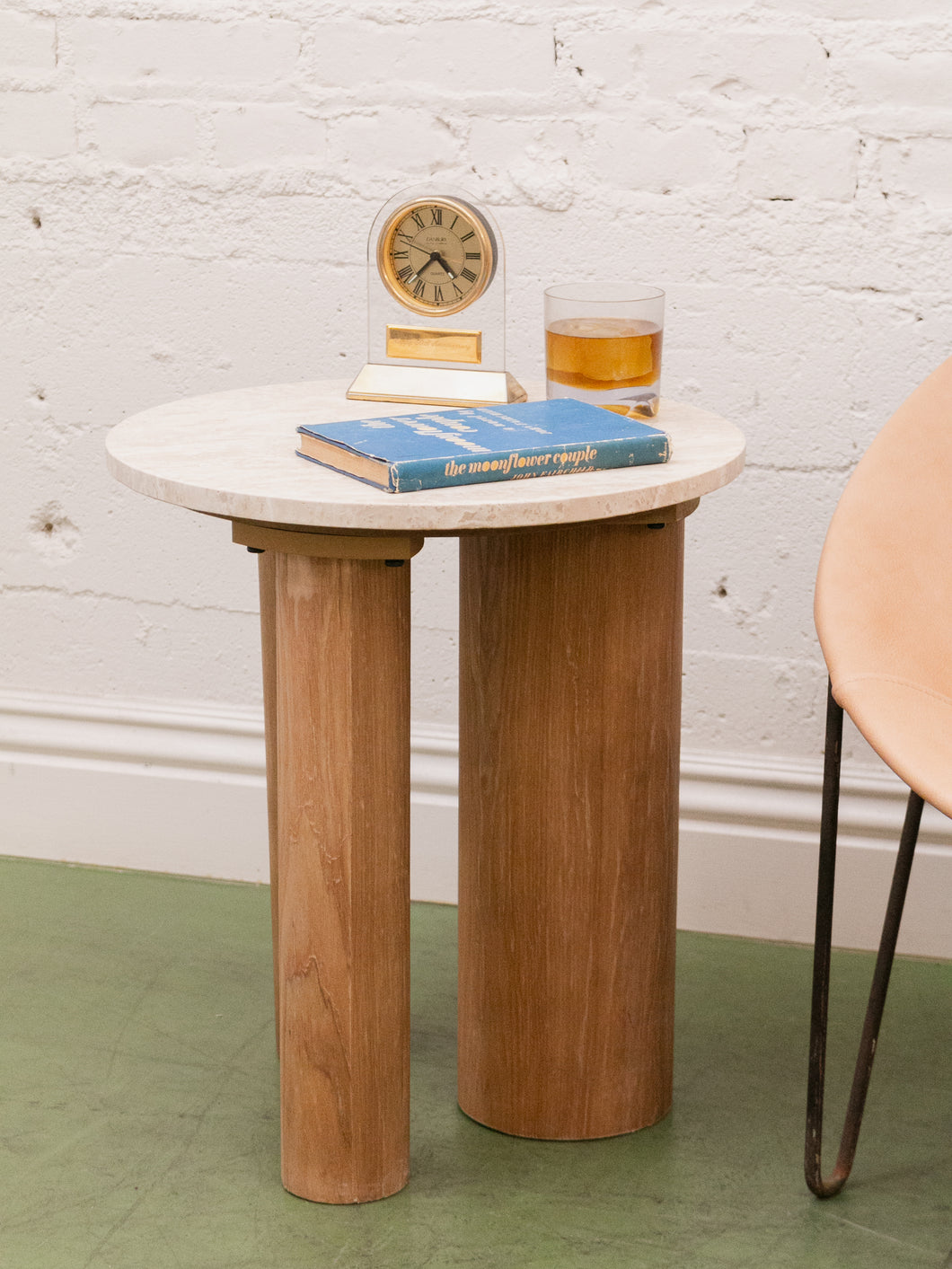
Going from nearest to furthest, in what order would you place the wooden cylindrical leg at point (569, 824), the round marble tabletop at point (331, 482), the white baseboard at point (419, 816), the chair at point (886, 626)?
the round marble tabletop at point (331, 482), the chair at point (886, 626), the wooden cylindrical leg at point (569, 824), the white baseboard at point (419, 816)

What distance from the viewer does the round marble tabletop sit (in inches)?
39.4

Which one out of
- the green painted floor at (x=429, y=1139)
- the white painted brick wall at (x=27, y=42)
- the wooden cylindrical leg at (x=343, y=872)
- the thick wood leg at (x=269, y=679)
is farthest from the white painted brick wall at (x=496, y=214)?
the wooden cylindrical leg at (x=343, y=872)

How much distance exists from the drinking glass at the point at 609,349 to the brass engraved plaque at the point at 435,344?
0.27 ft

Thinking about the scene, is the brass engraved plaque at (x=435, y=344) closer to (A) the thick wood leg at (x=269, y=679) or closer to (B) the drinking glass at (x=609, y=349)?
(B) the drinking glass at (x=609, y=349)

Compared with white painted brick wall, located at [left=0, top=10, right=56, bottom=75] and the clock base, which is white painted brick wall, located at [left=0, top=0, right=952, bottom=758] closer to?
white painted brick wall, located at [left=0, top=10, right=56, bottom=75]

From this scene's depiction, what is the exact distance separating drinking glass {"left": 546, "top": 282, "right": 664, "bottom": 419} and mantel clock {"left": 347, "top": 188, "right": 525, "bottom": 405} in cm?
6

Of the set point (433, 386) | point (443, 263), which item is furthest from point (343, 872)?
point (443, 263)

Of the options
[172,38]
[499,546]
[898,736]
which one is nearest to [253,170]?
[172,38]

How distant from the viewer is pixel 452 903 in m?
1.81

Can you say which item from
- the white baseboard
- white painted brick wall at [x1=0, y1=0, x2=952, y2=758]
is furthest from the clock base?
the white baseboard

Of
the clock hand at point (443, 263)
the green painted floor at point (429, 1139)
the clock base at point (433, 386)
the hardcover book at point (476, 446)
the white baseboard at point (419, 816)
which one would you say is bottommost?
the green painted floor at point (429, 1139)

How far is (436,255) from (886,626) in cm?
51

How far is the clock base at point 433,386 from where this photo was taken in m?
1.29

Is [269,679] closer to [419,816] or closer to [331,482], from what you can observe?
[331,482]
